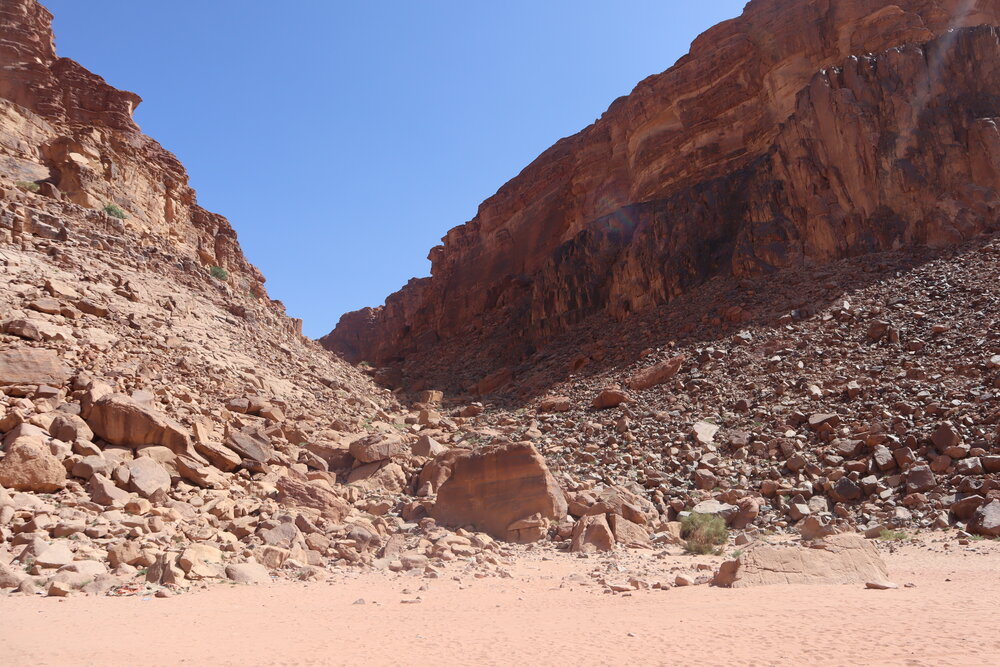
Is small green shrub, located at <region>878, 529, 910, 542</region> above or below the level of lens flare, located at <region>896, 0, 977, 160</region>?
below

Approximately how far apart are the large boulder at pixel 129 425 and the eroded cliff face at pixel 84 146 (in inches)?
562

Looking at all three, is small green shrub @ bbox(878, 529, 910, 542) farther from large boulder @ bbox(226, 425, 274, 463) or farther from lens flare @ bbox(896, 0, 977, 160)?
lens flare @ bbox(896, 0, 977, 160)

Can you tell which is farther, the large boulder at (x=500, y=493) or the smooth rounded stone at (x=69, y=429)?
the large boulder at (x=500, y=493)

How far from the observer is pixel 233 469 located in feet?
45.9

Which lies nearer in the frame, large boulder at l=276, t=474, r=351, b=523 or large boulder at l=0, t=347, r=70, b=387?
large boulder at l=0, t=347, r=70, b=387

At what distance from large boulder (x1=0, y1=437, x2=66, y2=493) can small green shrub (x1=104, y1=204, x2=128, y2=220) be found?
16.1m

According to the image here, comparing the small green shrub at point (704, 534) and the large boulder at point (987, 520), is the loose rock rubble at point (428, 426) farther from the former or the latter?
the small green shrub at point (704, 534)

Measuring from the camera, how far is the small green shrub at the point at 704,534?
1198cm

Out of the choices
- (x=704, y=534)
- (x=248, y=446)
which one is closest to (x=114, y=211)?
(x=248, y=446)

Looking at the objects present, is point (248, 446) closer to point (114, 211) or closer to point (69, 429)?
point (69, 429)

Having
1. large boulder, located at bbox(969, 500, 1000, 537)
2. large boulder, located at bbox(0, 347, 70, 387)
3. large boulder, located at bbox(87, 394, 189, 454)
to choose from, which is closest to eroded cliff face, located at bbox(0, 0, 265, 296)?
large boulder, located at bbox(0, 347, 70, 387)

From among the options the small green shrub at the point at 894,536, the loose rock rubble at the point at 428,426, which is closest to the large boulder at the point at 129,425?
the loose rock rubble at the point at 428,426

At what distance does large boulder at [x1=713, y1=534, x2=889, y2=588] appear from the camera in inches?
341

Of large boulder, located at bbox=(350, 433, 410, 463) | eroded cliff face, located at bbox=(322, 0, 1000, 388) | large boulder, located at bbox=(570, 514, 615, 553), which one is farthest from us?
eroded cliff face, located at bbox=(322, 0, 1000, 388)
